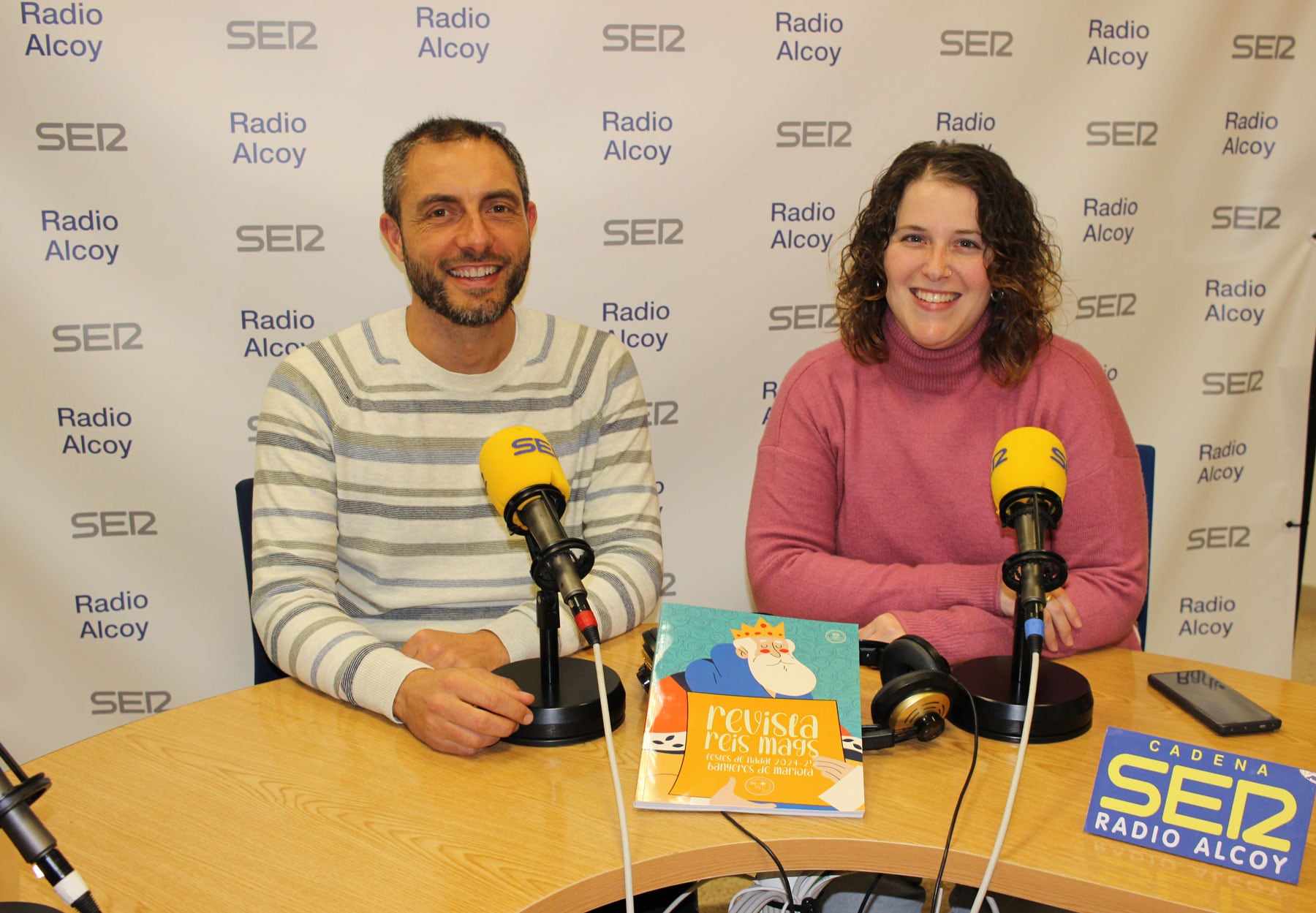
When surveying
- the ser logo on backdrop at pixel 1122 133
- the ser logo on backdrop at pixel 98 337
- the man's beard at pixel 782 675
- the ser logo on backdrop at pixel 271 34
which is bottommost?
the man's beard at pixel 782 675

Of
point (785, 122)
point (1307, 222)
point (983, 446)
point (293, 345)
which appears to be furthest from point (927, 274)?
point (1307, 222)

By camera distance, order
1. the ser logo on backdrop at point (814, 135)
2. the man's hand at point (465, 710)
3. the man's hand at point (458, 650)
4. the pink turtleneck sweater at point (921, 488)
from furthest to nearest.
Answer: the ser logo on backdrop at point (814, 135)
the pink turtleneck sweater at point (921, 488)
the man's hand at point (458, 650)
the man's hand at point (465, 710)

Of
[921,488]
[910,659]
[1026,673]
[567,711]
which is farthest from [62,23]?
[1026,673]

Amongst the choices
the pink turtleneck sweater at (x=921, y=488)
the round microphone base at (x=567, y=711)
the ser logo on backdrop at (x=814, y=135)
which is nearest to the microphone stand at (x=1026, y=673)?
the pink turtleneck sweater at (x=921, y=488)

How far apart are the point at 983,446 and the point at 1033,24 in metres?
1.43

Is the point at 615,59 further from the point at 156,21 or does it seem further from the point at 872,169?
the point at 156,21

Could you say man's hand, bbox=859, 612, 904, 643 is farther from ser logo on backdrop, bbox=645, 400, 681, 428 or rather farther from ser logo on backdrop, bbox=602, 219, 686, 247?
ser logo on backdrop, bbox=602, 219, 686, 247

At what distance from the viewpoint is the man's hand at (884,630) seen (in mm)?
1634

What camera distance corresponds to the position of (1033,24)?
2.69 metres

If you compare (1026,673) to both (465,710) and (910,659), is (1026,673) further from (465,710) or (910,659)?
(465,710)

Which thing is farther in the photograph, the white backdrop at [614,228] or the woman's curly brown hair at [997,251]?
the white backdrop at [614,228]

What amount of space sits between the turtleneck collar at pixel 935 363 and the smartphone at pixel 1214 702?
65cm

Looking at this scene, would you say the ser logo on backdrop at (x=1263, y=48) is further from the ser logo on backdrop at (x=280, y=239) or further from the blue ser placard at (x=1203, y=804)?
the ser logo on backdrop at (x=280, y=239)

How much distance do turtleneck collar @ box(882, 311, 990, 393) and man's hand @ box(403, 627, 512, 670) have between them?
94 centimetres
